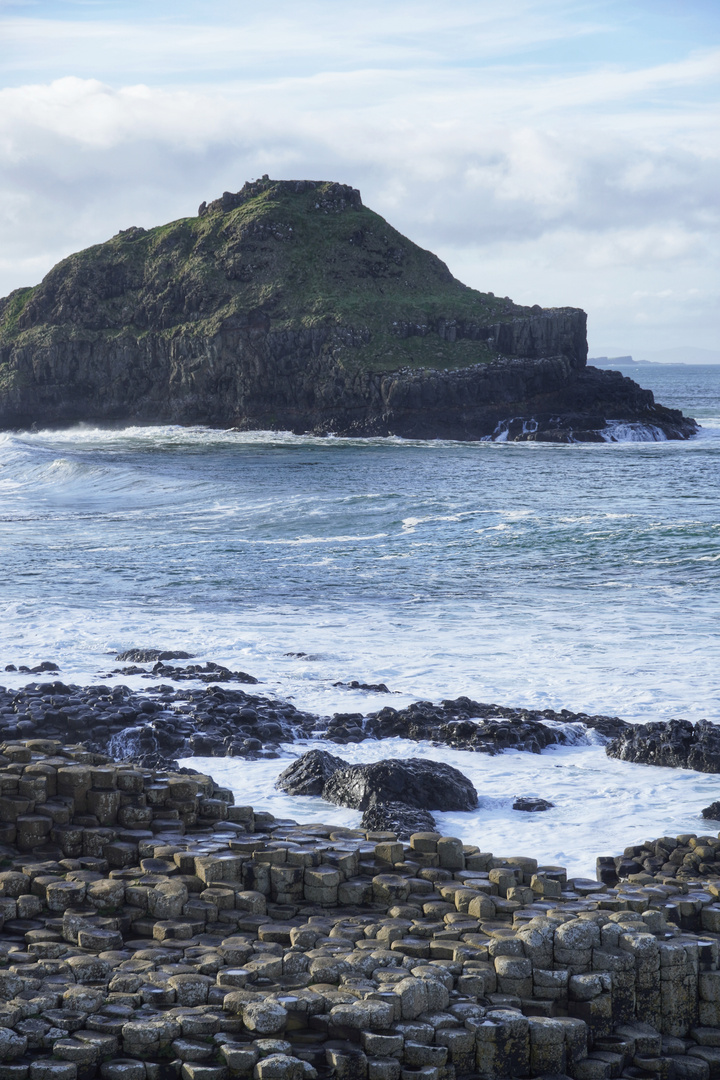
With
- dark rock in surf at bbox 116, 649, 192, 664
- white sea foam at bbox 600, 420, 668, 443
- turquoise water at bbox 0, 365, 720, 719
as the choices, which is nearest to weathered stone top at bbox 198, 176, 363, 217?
white sea foam at bbox 600, 420, 668, 443

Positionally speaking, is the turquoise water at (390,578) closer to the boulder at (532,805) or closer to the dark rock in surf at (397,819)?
the boulder at (532,805)

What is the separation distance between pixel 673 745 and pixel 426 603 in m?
10.5

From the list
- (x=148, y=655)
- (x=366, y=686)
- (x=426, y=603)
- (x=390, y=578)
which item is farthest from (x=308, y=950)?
(x=390, y=578)

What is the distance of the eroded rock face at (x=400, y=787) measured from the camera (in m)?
11.4

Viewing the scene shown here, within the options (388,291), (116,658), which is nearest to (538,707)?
(116,658)

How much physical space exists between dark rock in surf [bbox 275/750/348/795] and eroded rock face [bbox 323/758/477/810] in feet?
0.71

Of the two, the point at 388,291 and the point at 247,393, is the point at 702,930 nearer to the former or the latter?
the point at 247,393

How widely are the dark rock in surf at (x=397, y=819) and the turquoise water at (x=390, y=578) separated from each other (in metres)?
4.79

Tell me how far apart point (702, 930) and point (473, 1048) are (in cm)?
261

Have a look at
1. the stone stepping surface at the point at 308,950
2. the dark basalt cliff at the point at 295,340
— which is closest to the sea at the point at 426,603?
the stone stepping surface at the point at 308,950

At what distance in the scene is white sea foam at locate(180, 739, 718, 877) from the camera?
35.2 feet

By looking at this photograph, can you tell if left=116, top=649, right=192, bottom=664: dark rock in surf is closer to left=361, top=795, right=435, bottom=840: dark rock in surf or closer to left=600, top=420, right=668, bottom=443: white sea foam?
left=361, top=795, right=435, bottom=840: dark rock in surf

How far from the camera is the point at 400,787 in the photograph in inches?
452

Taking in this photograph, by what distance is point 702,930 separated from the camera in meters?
7.71
